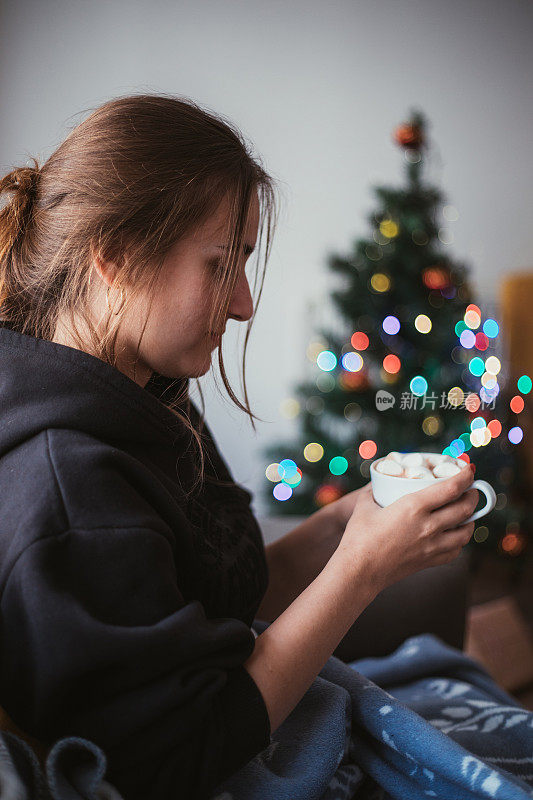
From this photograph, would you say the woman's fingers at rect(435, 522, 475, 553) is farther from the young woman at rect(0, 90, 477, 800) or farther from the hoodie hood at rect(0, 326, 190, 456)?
the hoodie hood at rect(0, 326, 190, 456)

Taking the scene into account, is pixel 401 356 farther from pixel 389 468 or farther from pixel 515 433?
pixel 389 468

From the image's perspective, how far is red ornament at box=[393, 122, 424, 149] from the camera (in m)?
1.93

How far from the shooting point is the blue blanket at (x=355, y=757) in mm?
433

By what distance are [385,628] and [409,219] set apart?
4.34ft

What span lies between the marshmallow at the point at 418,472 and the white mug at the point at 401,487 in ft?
0.03

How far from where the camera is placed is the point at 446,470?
625 mm

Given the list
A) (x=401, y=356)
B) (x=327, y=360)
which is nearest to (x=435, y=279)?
(x=401, y=356)

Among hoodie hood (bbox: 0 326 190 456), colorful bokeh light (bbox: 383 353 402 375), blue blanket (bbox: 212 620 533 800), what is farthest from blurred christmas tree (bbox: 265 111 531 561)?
hoodie hood (bbox: 0 326 190 456)

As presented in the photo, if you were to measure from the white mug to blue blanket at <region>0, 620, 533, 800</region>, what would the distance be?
0.64 ft

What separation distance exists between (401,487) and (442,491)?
0.04 meters

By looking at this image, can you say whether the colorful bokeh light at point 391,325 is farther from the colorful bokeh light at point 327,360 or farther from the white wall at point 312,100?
the white wall at point 312,100

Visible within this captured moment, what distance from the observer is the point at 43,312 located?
25.6 inches

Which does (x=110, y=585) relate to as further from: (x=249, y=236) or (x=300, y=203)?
(x=300, y=203)

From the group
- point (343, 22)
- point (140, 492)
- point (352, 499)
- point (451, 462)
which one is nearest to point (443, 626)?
point (352, 499)
